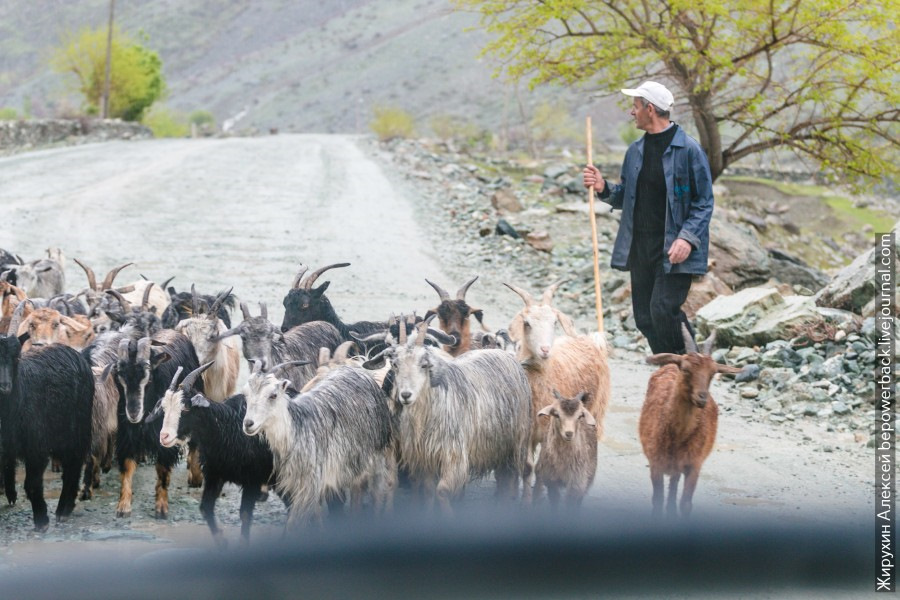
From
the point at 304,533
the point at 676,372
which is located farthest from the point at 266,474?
the point at 676,372

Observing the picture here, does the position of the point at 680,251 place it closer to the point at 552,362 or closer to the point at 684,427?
the point at 684,427

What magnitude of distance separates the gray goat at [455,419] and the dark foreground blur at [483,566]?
37 centimetres

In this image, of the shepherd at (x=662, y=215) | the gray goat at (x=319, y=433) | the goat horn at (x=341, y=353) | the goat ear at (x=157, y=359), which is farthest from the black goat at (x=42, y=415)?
the shepherd at (x=662, y=215)

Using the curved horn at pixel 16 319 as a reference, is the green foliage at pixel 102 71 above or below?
above

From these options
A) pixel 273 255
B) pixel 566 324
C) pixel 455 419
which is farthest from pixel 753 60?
pixel 455 419

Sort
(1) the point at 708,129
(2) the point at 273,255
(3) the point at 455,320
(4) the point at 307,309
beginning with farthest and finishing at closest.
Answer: (1) the point at 708,129 → (2) the point at 273,255 → (4) the point at 307,309 → (3) the point at 455,320

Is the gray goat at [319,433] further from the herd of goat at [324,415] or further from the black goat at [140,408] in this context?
the black goat at [140,408]

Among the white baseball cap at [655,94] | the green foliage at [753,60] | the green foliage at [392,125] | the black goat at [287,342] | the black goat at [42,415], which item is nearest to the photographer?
the black goat at [42,415]

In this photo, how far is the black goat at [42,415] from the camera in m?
5.99

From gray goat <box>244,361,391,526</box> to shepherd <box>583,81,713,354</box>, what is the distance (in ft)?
6.10

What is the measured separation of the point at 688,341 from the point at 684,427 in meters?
0.56

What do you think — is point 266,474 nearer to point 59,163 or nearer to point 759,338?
point 759,338

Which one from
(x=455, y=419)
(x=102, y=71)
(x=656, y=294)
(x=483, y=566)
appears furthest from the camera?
(x=102, y=71)

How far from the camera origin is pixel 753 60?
49.9 ft
